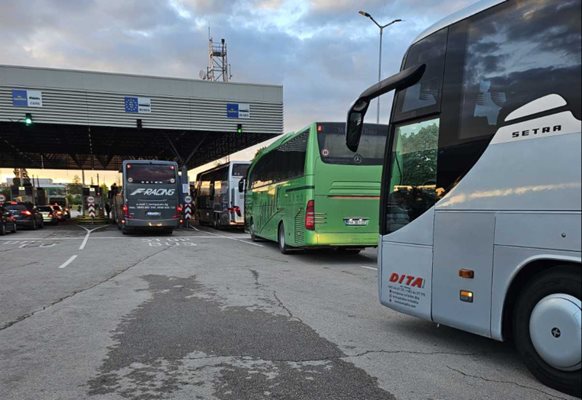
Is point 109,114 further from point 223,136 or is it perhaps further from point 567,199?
point 567,199

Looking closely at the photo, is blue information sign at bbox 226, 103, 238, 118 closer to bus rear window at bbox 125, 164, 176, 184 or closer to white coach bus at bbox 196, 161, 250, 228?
white coach bus at bbox 196, 161, 250, 228

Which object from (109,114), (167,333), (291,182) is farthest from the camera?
(109,114)

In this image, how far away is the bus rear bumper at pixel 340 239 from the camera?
11.3 m

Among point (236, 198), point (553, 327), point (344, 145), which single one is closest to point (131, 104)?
point (236, 198)

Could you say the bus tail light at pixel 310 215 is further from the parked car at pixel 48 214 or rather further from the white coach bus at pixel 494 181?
the parked car at pixel 48 214

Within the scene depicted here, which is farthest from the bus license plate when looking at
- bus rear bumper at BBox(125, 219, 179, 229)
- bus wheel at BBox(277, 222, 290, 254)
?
bus rear bumper at BBox(125, 219, 179, 229)

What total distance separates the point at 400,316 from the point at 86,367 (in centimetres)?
385

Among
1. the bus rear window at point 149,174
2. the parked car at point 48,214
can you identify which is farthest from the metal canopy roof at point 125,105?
the parked car at point 48,214

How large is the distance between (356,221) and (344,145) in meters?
1.87

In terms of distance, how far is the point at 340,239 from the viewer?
11.5m

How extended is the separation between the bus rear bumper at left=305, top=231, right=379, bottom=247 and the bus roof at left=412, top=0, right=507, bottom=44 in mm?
6682

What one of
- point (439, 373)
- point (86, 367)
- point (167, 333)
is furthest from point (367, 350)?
point (86, 367)

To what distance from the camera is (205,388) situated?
3.92m

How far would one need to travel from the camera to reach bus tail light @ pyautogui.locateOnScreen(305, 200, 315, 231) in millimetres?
11250
